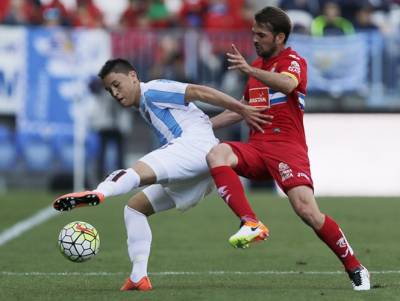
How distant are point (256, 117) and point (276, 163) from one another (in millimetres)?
387

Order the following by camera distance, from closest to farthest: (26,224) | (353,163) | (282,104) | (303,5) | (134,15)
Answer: (282,104), (26,224), (353,163), (303,5), (134,15)

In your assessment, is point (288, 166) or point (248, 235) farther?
point (288, 166)

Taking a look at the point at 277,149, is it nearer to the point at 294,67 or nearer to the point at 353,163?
the point at 294,67

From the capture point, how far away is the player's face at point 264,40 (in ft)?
31.9

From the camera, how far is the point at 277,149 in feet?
32.0

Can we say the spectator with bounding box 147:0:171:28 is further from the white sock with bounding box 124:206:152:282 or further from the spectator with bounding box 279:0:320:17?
the white sock with bounding box 124:206:152:282

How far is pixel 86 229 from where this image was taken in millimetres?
9984

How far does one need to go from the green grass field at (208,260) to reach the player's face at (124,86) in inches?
58.5

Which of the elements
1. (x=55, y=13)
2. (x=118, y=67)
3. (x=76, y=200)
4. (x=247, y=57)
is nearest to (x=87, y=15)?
(x=55, y=13)

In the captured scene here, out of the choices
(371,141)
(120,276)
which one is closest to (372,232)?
(120,276)

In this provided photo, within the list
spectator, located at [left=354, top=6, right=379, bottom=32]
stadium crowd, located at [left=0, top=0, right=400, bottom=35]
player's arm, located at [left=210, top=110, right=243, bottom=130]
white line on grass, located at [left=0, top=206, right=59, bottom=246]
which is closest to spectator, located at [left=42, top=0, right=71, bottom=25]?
stadium crowd, located at [left=0, top=0, right=400, bottom=35]

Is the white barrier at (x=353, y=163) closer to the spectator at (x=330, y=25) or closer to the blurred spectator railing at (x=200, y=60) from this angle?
the blurred spectator railing at (x=200, y=60)

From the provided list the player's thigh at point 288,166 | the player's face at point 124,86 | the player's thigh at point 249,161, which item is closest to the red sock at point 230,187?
the player's thigh at point 249,161

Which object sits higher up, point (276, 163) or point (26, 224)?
point (276, 163)
